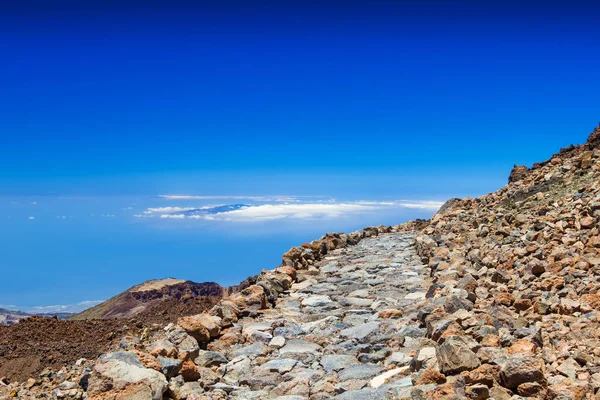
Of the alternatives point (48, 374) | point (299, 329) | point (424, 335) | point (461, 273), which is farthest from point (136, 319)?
point (424, 335)

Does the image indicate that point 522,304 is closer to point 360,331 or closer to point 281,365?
point 360,331

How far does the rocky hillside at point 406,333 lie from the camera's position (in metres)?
5.80

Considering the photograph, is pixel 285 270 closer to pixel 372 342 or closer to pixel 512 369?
pixel 372 342

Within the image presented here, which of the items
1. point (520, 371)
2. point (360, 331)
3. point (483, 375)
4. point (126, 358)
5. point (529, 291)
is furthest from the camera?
point (360, 331)

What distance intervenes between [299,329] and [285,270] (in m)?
4.95

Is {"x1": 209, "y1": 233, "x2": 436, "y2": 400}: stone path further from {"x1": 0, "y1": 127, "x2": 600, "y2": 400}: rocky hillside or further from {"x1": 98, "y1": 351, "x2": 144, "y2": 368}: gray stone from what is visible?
{"x1": 98, "y1": 351, "x2": 144, "y2": 368}: gray stone

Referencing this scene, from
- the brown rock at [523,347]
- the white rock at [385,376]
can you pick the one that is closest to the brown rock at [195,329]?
the white rock at [385,376]

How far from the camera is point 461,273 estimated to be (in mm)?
11477

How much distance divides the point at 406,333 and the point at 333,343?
3.72 ft

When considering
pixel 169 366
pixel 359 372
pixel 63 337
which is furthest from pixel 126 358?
pixel 63 337

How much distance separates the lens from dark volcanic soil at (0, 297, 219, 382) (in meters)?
13.7

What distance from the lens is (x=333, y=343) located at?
8.73m

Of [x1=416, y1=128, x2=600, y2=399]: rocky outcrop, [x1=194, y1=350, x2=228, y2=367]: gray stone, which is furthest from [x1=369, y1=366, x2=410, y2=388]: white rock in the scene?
[x1=194, y1=350, x2=228, y2=367]: gray stone

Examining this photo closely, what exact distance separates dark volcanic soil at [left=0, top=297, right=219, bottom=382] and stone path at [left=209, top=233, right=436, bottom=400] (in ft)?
16.7
